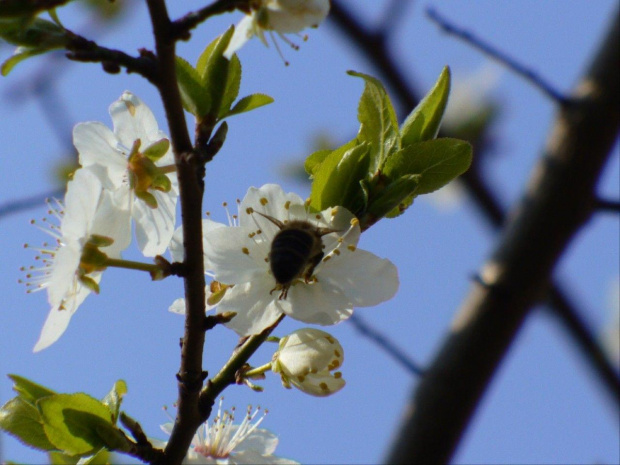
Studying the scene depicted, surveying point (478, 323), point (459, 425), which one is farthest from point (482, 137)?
point (459, 425)

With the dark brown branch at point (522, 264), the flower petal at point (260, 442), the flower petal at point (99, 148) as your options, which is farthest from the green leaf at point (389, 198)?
the dark brown branch at point (522, 264)

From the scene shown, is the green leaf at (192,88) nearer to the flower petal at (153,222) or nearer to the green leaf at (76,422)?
the flower petal at (153,222)

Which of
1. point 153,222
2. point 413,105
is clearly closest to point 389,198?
point 153,222

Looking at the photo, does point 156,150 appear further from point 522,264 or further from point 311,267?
point 522,264

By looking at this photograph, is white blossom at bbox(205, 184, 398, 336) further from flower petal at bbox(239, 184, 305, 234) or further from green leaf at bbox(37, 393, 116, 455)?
green leaf at bbox(37, 393, 116, 455)

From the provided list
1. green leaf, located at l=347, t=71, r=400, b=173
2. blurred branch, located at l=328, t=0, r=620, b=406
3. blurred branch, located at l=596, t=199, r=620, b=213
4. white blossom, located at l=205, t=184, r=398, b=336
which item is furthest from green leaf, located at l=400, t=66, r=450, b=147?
blurred branch, located at l=328, t=0, r=620, b=406

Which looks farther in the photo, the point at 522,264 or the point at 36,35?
the point at 522,264
